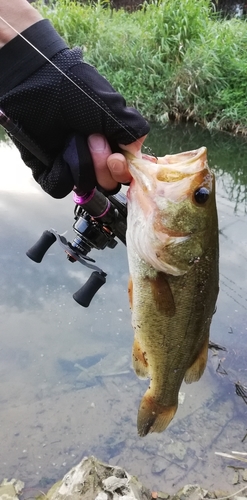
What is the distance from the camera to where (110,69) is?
30.5 ft

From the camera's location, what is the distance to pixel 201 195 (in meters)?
1.46

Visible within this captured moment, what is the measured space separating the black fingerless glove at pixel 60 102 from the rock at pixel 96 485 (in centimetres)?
150

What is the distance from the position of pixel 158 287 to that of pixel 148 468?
151cm

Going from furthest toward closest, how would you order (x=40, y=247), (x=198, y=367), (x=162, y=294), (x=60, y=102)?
(x=40, y=247)
(x=198, y=367)
(x=162, y=294)
(x=60, y=102)

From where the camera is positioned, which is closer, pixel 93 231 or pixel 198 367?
pixel 198 367

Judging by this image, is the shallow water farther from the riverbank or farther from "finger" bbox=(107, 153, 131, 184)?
"finger" bbox=(107, 153, 131, 184)

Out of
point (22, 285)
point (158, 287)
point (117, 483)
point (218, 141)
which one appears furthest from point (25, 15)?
point (218, 141)

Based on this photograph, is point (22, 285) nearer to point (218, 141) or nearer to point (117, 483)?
point (117, 483)

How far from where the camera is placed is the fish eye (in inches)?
57.1

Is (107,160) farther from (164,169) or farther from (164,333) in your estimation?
(164,333)

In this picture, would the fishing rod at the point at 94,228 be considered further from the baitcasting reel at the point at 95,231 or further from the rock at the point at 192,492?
the rock at the point at 192,492

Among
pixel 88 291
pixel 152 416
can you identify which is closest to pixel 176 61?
pixel 88 291

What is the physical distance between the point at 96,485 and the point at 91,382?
35.6 inches

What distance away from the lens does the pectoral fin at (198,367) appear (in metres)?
1.75
